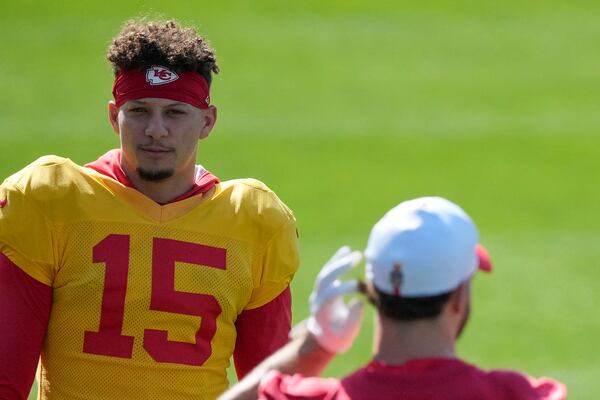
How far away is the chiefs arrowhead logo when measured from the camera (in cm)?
404

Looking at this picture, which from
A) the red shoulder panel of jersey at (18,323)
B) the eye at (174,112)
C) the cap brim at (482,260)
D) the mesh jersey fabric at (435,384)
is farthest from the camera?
the eye at (174,112)

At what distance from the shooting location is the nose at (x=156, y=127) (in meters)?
3.98

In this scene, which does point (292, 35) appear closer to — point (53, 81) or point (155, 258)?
point (53, 81)

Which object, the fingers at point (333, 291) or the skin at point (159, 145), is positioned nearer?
the fingers at point (333, 291)

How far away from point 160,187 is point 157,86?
0.31 metres

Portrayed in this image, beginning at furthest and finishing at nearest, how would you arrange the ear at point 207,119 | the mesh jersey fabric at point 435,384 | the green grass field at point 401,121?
the green grass field at point 401,121, the ear at point 207,119, the mesh jersey fabric at point 435,384

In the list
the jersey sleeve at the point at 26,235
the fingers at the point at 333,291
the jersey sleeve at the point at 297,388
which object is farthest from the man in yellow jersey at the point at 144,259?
the fingers at the point at 333,291

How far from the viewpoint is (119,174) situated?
13.2ft

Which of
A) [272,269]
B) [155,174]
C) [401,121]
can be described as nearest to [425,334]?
[272,269]

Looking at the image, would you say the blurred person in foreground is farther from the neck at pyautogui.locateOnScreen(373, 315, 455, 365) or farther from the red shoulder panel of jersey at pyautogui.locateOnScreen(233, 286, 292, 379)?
the red shoulder panel of jersey at pyautogui.locateOnScreen(233, 286, 292, 379)

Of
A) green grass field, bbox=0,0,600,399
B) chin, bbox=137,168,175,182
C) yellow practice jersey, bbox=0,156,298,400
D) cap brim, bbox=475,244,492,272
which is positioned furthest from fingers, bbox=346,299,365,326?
green grass field, bbox=0,0,600,399

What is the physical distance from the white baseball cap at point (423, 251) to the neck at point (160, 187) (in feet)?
4.24

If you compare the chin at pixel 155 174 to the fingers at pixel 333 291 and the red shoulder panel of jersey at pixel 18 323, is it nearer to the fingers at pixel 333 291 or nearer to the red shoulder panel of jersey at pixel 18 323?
the red shoulder panel of jersey at pixel 18 323

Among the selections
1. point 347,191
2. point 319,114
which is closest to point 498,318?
point 347,191
